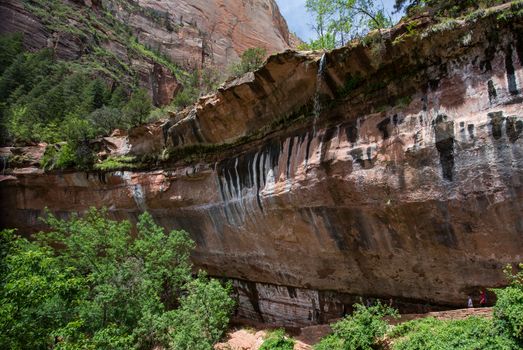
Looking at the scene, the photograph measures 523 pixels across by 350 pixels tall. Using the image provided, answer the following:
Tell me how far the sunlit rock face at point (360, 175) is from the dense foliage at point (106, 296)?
89.0 inches

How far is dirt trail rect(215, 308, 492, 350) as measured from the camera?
792 cm

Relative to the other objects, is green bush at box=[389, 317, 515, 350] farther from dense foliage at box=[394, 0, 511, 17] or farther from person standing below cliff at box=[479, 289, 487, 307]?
dense foliage at box=[394, 0, 511, 17]

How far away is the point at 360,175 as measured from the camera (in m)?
9.12

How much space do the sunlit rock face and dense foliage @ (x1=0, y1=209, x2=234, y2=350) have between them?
2.26 metres

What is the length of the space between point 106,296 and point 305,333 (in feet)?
19.8

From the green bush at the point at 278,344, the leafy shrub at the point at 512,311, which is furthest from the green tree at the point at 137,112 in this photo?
the leafy shrub at the point at 512,311

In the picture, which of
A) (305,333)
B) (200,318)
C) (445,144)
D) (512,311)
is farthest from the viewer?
(305,333)

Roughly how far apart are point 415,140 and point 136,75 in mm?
32719

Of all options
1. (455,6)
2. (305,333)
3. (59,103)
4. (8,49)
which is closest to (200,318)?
(305,333)

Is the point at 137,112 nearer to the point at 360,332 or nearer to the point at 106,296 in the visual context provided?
the point at 106,296

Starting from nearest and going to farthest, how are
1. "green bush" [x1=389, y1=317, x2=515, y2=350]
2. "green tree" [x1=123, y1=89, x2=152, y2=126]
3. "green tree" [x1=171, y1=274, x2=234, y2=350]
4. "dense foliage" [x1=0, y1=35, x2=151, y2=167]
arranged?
"green bush" [x1=389, y1=317, x2=515, y2=350] < "green tree" [x1=171, y1=274, x2=234, y2=350] < "dense foliage" [x1=0, y1=35, x2=151, y2=167] < "green tree" [x1=123, y1=89, x2=152, y2=126]

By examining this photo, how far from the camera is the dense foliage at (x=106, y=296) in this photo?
24.3 ft

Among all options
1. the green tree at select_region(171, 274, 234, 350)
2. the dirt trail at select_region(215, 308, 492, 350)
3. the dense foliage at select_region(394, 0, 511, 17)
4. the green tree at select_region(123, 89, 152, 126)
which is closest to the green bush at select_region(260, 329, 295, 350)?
the dirt trail at select_region(215, 308, 492, 350)

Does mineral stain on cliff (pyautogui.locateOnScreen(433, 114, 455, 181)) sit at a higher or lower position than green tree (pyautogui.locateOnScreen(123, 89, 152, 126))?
lower
